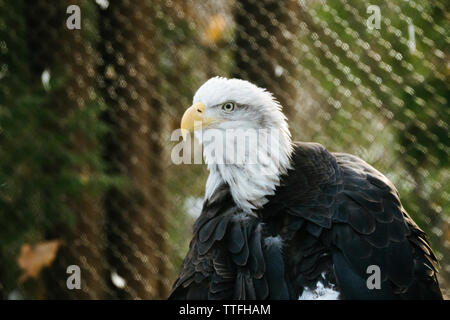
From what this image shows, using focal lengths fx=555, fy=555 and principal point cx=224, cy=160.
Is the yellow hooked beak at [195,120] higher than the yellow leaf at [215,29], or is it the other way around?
the yellow hooked beak at [195,120]

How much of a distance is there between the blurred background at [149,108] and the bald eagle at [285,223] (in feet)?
3.32

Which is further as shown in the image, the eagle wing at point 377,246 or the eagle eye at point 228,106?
the eagle eye at point 228,106

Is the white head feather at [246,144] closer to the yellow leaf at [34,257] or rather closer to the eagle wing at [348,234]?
the eagle wing at [348,234]

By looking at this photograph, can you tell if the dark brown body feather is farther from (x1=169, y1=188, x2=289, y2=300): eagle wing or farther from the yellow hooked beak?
the yellow hooked beak

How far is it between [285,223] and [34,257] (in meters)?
1.35

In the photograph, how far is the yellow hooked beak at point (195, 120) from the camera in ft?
4.29

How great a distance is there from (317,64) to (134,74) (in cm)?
80

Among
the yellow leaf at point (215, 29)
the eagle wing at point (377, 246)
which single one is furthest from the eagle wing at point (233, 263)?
the yellow leaf at point (215, 29)

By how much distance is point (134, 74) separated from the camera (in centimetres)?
245

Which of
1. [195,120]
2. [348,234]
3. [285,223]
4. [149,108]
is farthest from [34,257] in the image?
[348,234]

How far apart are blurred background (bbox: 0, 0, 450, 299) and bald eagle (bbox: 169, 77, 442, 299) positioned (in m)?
1.01
